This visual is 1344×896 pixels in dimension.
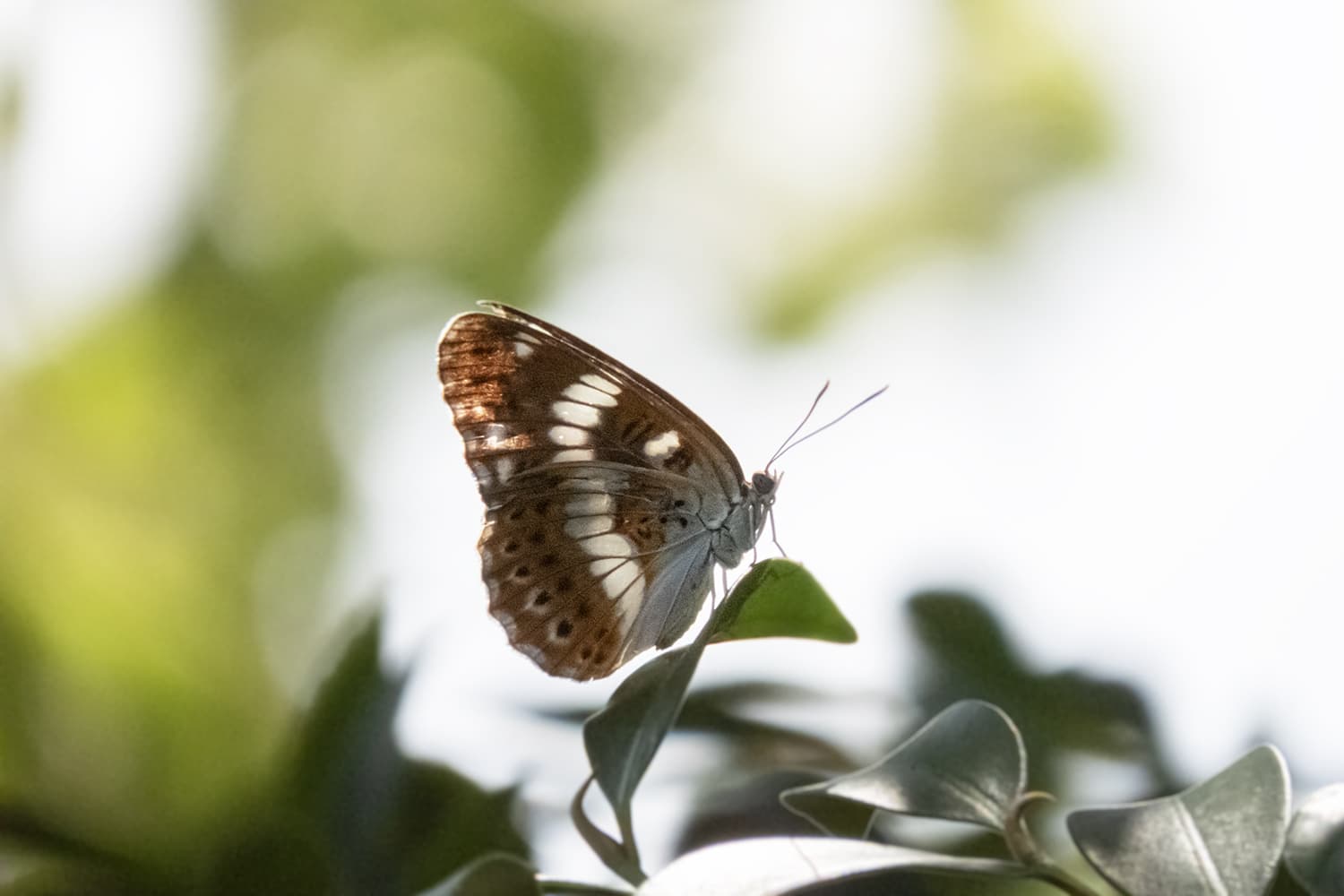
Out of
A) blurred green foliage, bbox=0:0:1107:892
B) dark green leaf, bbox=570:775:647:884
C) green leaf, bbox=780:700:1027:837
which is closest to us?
green leaf, bbox=780:700:1027:837

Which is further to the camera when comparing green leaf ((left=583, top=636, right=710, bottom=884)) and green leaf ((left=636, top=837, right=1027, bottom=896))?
green leaf ((left=583, top=636, right=710, bottom=884))

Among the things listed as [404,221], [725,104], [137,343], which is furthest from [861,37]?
[137,343]

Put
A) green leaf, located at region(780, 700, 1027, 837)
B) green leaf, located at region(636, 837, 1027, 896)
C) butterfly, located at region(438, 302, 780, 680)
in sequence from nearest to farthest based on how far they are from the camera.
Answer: green leaf, located at region(636, 837, 1027, 896)
green leaf, located at region(780, 700, 1027, 837)
butterfly, located at region(438, 302, 780, 680)

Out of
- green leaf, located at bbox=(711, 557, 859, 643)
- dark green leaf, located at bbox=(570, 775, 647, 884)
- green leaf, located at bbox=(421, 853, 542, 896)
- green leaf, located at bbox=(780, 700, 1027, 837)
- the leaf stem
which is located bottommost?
dark green leaf, located at bbox=(570, 775, 647, 884)

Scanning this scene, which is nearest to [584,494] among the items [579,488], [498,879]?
[579,488]

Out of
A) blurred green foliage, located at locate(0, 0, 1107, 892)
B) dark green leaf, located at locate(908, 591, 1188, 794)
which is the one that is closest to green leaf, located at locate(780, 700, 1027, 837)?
dark green leaf, located at locate(908, 591, 1188, 794)

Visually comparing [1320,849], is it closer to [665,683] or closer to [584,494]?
[665,683]

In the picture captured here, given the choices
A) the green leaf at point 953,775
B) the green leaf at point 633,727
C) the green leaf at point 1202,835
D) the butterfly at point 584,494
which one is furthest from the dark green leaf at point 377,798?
the green leaf at point 1202,835

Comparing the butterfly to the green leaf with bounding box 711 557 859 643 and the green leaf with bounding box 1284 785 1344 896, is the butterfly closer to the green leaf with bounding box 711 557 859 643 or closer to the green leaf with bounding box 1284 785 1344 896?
the green leaf with bounding box 711 557 859 643
